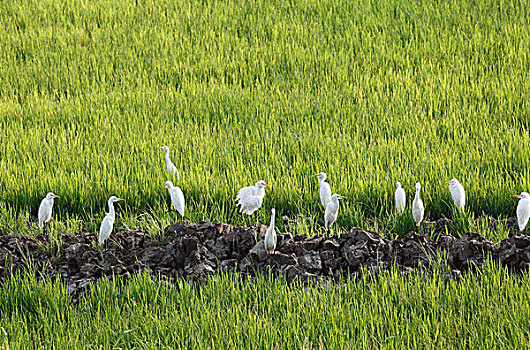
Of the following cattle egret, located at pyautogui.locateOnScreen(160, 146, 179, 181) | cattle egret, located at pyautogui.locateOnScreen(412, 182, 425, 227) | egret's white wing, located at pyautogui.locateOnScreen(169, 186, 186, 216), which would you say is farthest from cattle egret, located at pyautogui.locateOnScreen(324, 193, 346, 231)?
cattle egret, located at pyautogui.locateOnScreen(160, 146, 179, 181)

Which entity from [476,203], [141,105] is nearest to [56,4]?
[141,105]

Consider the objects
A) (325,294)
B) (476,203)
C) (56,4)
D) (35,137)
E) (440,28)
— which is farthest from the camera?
(56,4)

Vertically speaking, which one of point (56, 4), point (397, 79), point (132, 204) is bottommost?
point (132, 204)

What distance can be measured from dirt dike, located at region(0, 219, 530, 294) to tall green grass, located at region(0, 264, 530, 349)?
0.42ft

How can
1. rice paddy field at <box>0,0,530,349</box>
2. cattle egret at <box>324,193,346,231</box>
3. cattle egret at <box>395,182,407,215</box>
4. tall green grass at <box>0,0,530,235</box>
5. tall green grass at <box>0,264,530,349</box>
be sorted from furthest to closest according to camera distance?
1. tall green grass at <box>0,0,530,235</box>
2. cattle egret at <box>395,182,407,215</box>
3. cattle egret at <box>324,193,346,231</box>
4. rice paddy field at <box>0,0,530,349</box>
5. tall green grass at <box>0,264,530,349</box>

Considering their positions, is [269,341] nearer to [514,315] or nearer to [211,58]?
[514,315]

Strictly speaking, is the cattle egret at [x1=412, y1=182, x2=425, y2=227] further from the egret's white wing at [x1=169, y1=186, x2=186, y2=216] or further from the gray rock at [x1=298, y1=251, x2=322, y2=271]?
the egret's white wing at [x1=169, y1=186, x2=186, y2=216]

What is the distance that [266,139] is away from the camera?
5.78 m

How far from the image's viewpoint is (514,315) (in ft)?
10.3

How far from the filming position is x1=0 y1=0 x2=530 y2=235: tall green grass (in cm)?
503

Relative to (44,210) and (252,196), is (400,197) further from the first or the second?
(44,210)

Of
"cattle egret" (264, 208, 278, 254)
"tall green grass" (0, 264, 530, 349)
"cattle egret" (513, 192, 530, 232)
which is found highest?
"cattle egret" (513, 192, 530, 232)

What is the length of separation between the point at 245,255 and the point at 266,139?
197 cm

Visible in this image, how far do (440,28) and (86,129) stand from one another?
5.17 m
